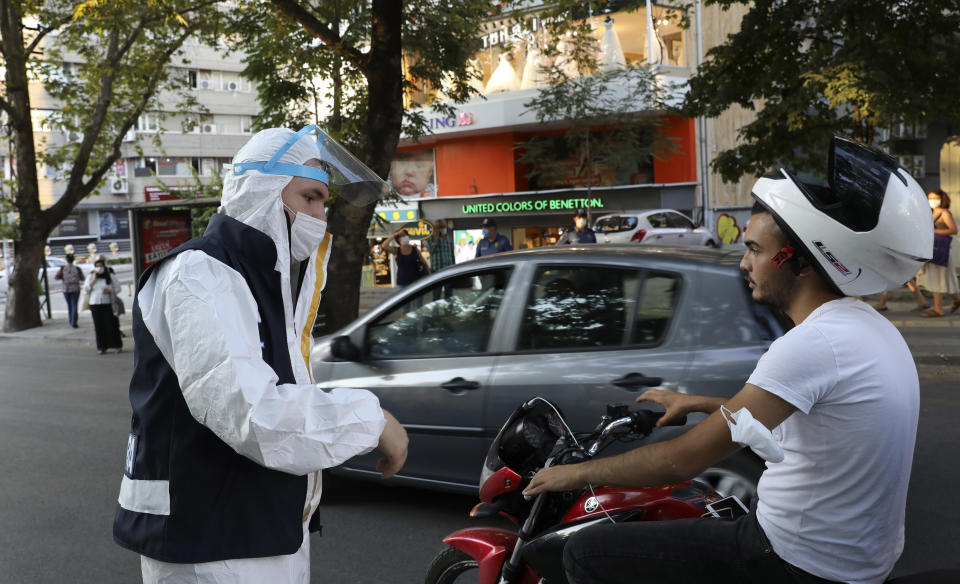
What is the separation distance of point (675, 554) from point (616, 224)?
23062 mm

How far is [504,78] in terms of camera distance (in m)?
29.8

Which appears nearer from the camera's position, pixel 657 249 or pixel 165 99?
pixel 657 249

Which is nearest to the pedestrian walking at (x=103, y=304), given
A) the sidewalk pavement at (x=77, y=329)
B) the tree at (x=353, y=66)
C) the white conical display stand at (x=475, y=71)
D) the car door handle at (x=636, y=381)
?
the sidewalk pavement at (x=77, y=329)

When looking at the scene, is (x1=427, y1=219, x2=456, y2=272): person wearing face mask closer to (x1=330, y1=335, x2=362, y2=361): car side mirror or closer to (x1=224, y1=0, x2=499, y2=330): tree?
(x1=224, y1=0, x2=499, y2=330): tree

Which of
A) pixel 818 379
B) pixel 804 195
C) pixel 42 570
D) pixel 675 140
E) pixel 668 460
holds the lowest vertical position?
pixel 42 570

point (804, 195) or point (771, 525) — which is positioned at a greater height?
point (804, 195)

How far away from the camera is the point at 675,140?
88.6 feet

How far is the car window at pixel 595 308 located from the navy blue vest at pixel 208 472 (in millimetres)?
2866

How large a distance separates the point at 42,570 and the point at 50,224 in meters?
18.4

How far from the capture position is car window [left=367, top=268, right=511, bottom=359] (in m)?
5.11

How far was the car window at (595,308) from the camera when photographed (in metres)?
4.57

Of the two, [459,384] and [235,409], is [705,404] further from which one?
[459,384]

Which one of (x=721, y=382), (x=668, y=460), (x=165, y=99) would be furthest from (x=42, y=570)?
(x=165, y=99)

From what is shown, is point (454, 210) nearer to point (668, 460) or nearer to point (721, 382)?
point (721, 382)
